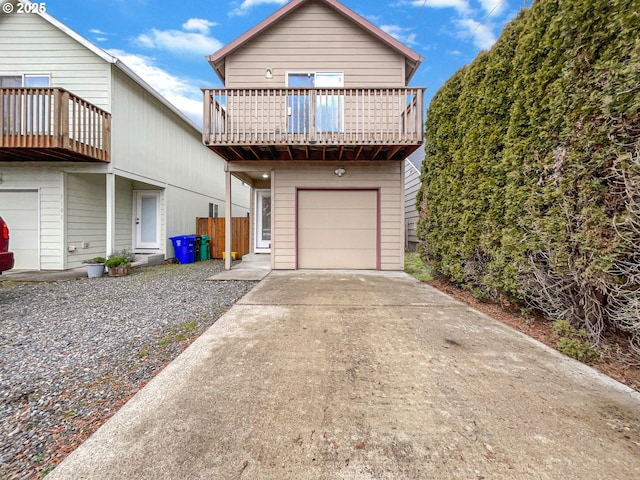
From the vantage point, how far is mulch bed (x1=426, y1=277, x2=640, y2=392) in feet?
7.18

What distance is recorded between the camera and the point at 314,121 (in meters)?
5.74


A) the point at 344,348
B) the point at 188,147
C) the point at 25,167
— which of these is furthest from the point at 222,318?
the point at 188,147

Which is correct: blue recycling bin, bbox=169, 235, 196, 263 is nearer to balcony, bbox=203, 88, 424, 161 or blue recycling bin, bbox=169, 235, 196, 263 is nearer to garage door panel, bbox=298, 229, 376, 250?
balcony, bbox=203, 88, 424, 161

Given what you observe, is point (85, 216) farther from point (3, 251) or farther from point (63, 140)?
point (3, 251)

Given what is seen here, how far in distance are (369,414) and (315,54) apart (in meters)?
7.60

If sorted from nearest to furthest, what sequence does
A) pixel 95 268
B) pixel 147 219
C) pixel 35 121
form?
pixel 35 121
pixel 95 268
pixel 147 219

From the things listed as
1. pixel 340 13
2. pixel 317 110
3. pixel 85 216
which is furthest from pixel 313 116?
pixel 85 216

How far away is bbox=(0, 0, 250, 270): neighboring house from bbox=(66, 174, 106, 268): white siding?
0.03 meters

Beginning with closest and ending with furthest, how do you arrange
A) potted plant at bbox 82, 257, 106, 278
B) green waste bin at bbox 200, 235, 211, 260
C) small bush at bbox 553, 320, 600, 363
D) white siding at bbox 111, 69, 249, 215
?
small bush at bbox 553, 320, 600, 363 → potted plant at bbox 82, 257, 106, 278 → white siding at bbox 111, 69, 249, 215 → green waste bin at bbox 200, 235, 211, 260

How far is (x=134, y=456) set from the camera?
139 cm

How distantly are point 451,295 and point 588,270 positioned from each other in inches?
93.1

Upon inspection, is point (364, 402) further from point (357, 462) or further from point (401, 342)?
point (401, 342)


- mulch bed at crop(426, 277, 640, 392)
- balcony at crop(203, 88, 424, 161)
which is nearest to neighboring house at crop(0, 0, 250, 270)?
balcony at crop(203, 88, 424, 161)

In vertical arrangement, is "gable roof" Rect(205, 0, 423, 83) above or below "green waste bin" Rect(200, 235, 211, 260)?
above
